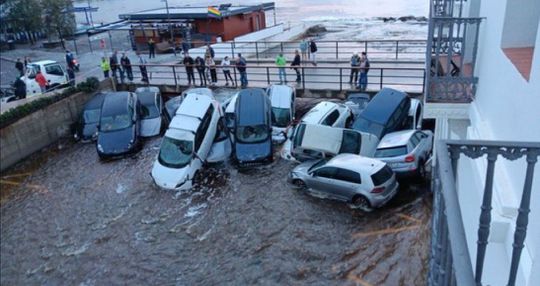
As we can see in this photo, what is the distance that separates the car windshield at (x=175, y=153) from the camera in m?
14.7

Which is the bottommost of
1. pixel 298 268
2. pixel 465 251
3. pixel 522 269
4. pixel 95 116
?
pixel 298 268

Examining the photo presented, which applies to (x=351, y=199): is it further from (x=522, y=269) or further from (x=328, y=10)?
(x=328, y=10)

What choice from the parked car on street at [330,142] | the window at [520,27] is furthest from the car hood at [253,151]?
the window at [520,27]

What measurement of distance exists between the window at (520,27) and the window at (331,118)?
10091 mm

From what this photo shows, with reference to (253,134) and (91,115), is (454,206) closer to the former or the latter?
(253,134)

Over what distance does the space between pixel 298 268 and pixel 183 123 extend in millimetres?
7118

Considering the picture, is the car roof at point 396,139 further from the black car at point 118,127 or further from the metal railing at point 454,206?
the metal railing at point 454,206

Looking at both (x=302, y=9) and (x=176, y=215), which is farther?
(x=302, y=9)

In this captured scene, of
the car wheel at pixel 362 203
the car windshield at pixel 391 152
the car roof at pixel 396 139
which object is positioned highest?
the car roof at pixel 396 139

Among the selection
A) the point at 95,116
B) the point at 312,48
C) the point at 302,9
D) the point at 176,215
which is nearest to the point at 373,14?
the point at 302,9

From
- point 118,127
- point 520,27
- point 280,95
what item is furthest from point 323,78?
→ point 520,27

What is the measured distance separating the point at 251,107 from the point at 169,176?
3.89m

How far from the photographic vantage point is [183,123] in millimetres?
15398

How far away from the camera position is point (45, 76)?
2289 centimetres
